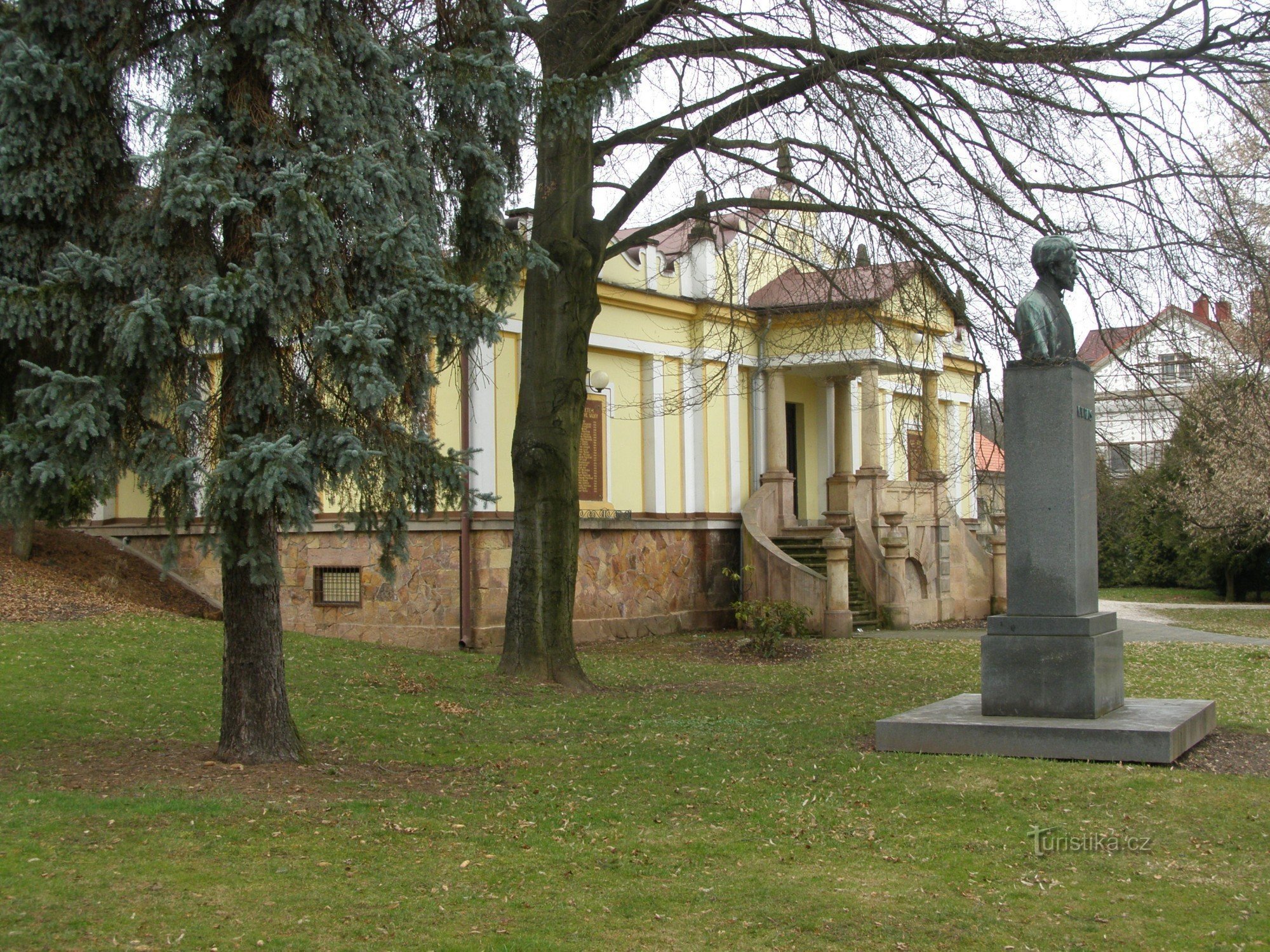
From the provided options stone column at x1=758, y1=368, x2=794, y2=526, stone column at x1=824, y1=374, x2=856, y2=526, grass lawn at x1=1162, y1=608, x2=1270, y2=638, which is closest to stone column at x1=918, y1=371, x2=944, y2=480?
stone column at x1=824, y1=374, x2=856, y2=526

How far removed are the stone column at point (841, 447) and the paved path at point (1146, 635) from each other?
3.06 m

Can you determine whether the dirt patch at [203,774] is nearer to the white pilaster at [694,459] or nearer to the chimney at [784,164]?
the chimney at [784,164]

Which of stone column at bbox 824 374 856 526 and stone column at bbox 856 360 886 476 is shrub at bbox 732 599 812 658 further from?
stone column at bbox 856 360 886 476

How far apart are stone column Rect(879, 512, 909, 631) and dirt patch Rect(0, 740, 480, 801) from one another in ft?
47.8

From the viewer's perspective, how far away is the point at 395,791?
7.52 m

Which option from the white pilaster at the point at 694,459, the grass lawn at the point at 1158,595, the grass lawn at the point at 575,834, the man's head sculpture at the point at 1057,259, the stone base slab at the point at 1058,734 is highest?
the man's head sculpture at the point at 1057,259

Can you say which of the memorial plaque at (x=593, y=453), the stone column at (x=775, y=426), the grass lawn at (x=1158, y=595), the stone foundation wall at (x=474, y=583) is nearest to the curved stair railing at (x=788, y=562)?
the stone column at (x=775, y=426)

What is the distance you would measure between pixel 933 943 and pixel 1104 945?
70 cm

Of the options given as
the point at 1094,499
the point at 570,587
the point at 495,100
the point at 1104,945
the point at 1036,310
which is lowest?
the point at 1104,945

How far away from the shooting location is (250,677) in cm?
791

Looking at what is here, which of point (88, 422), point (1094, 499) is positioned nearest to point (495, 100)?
point (88, 422)

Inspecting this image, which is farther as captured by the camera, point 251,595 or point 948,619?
point 948,619

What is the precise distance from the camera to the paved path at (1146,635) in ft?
66.6

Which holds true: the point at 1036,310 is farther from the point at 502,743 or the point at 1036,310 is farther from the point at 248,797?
the point at 248,797
